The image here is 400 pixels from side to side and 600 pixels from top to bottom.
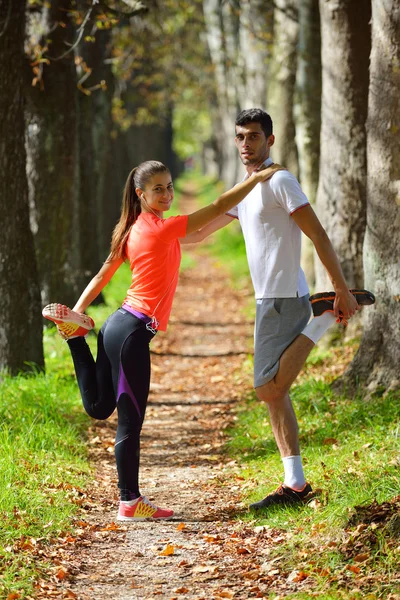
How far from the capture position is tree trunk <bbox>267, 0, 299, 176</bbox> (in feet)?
52.6

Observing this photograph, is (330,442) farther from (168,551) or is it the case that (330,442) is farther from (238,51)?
(238,51)

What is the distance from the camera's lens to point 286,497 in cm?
557

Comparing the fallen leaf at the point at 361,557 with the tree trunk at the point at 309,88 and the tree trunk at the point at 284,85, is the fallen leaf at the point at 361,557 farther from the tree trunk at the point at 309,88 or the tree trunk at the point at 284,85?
the tree trunk at the point at 284,85

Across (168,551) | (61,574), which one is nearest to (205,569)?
(168,551)

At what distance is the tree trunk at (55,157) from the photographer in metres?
11.6

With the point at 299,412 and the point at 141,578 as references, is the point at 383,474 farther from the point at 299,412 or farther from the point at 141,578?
the point at 299,412

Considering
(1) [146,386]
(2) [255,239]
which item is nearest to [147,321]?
(1) [146,386]

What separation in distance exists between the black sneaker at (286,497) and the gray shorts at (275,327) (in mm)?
705

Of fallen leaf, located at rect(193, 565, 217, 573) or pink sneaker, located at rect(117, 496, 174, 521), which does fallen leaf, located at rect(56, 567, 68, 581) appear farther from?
pink sneaker, located at rect(117, 496, 174, 521)

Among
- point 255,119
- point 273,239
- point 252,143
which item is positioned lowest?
point 273,239

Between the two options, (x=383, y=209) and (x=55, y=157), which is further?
(x=55, y=157)

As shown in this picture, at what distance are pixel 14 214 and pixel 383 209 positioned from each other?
3678mm

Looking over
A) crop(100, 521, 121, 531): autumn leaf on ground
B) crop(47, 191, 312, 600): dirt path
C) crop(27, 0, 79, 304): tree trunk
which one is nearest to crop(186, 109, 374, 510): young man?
crop(47, 191, 312, 600): dirt path

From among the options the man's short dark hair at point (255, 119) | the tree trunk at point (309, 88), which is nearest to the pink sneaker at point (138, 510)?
the man's short dark hair at point (255, 119)
